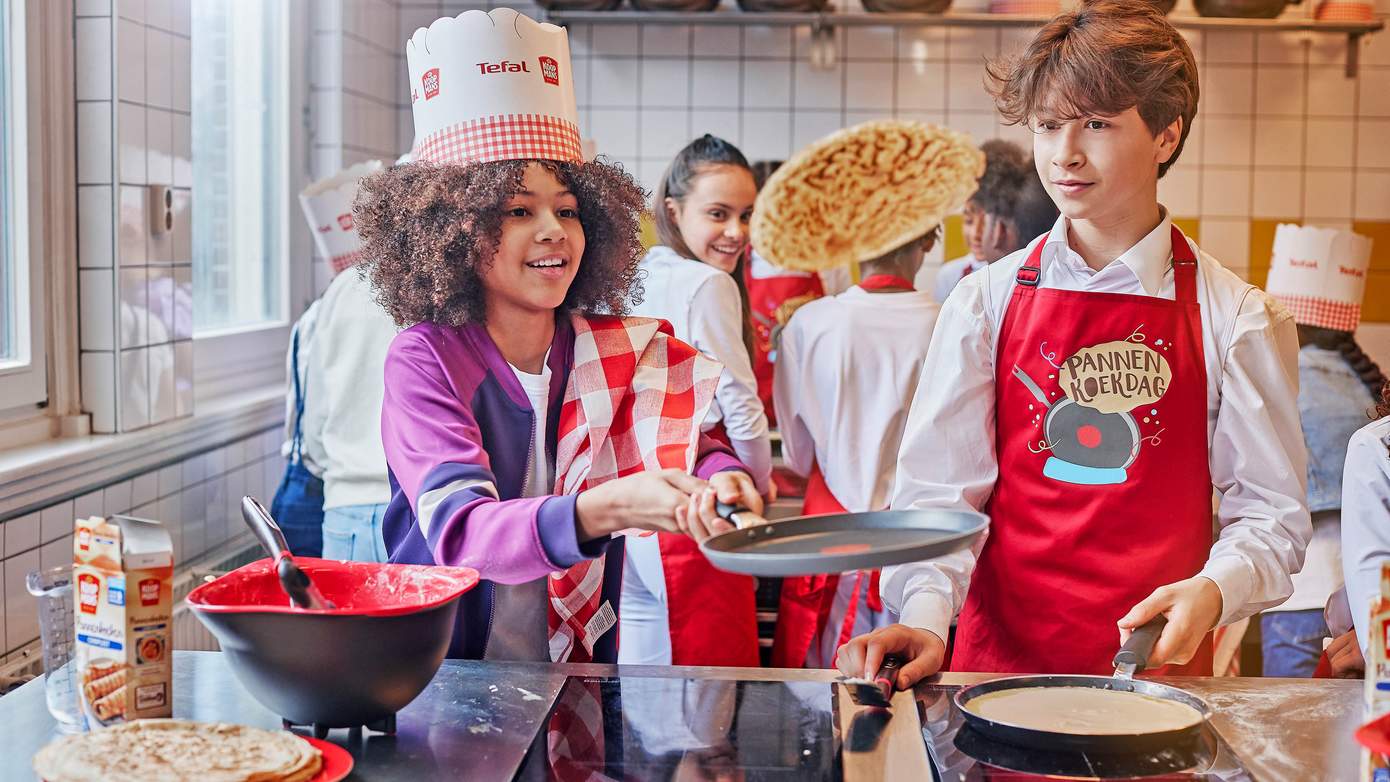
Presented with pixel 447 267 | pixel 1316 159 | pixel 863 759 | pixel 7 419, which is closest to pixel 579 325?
pixel 447 267

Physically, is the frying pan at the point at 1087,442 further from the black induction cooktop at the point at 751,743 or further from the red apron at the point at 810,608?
the red apron at the point at 810,608

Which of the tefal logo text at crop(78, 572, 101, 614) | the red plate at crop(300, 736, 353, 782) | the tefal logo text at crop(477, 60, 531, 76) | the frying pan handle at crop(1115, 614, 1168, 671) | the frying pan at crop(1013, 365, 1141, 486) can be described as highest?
the tefal logo text at crop(477, 60, 531, 76)

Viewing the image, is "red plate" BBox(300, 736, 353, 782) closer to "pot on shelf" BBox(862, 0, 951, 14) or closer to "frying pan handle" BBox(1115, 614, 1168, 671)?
"frying pan handle" BBox(1115, 614, 1168, 671)

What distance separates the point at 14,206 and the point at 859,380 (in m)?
1.55

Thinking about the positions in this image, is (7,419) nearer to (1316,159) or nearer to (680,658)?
(680,658)

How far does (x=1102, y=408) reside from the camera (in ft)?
5.09

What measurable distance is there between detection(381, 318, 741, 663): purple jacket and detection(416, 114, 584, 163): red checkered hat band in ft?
0.69

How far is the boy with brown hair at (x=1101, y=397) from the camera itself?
1.51 meters

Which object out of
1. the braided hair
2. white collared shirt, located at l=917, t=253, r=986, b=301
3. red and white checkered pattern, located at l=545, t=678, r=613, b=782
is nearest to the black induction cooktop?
red and white checkered pattern, located at l=545, t=678, r=613, b=782

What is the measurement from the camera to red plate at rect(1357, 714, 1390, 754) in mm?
905

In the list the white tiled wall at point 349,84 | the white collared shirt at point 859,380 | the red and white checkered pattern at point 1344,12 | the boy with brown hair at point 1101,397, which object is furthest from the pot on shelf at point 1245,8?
the boy with brown hair at point 1101,397

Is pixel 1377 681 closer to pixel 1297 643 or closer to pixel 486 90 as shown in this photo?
pixel 486 90

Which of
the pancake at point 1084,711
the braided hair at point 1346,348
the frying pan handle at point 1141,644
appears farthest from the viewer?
the braided hair at point 1346,348

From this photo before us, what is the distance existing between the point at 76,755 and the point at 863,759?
63 centimetres
